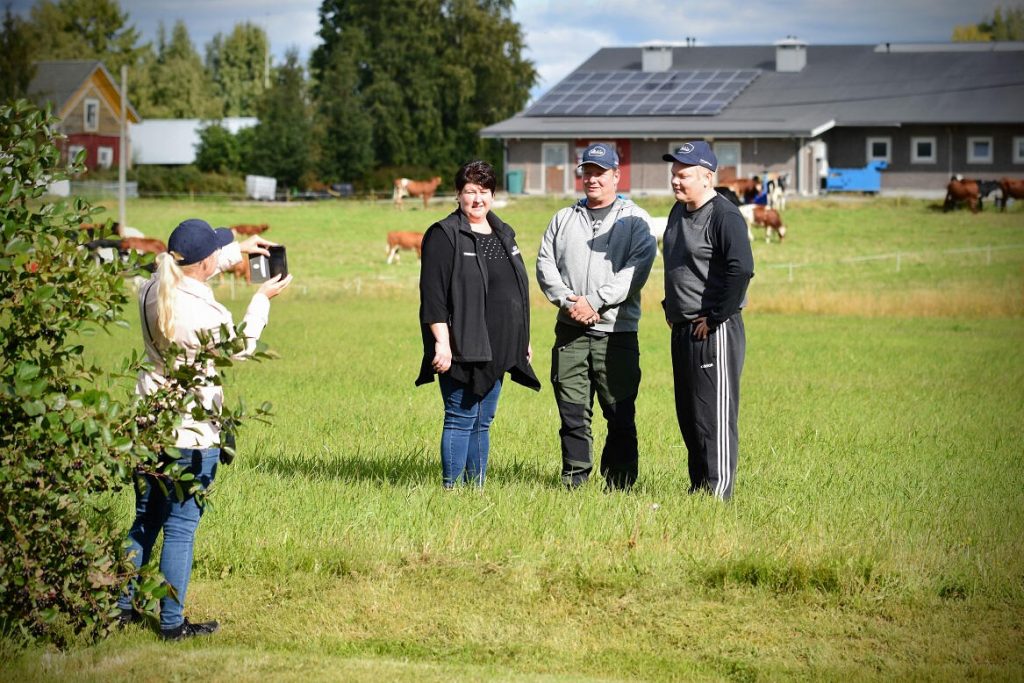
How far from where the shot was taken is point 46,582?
5910mm

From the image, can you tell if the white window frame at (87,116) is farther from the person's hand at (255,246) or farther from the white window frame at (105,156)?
the person's hand at (255,246)

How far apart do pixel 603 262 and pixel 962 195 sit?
147 feet

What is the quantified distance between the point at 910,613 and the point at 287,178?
2635 inches

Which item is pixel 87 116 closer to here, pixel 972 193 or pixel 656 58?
pixel 656 58

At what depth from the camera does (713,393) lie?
8148 mm

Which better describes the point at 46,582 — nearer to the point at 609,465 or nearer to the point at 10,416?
the point at 10,416

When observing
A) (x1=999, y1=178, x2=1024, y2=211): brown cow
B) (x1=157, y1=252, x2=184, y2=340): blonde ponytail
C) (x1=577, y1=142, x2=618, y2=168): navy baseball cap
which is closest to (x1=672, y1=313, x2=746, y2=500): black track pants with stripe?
(x1=577, y1=142, x2=618, y2=168): navy baseball cap

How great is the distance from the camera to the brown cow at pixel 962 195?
50.2 meters

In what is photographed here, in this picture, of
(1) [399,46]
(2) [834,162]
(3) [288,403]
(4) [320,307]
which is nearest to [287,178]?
(1) [399,46]

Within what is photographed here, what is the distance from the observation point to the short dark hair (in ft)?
27.2

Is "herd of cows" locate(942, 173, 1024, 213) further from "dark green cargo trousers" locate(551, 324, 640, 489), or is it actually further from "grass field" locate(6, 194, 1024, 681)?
"dark green cargo trousers" locate(551, 324, 640, 489)

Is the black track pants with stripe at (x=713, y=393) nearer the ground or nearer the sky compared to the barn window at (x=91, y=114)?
nearer the ground

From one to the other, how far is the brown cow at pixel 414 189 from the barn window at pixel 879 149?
19.5 metres

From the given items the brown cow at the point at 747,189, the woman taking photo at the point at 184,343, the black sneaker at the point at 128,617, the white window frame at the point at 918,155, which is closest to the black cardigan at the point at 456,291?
the woman taking photo at the point at 184,343
